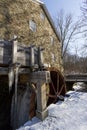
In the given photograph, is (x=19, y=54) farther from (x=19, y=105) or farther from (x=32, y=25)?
(x=32, y=25)

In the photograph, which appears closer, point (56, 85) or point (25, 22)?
point (56, 85)

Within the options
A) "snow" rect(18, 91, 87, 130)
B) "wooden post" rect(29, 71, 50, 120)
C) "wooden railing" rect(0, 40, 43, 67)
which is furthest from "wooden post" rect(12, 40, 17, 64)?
"snow" rect(18, 91, 87, 130)

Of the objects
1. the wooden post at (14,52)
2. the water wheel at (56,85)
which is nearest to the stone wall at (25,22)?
the water wheel at (56,85)

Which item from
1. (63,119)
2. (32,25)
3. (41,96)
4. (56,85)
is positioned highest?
(32,25)

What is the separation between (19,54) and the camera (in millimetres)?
6410

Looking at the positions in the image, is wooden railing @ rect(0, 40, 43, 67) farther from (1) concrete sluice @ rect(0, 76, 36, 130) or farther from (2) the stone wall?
(2) the stone wall

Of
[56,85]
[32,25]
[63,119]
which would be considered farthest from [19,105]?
[32,25]

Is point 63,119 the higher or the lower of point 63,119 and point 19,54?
the lower

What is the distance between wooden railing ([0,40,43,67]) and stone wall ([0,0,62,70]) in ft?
23.7

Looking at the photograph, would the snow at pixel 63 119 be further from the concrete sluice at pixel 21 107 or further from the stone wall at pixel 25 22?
the stone wall at pixel 25 22

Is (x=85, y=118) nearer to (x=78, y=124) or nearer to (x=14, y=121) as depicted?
(x=78, y=124)

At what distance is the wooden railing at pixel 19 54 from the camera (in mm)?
5965

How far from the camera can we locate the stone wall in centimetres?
1426

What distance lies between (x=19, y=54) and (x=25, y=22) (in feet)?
34.0
